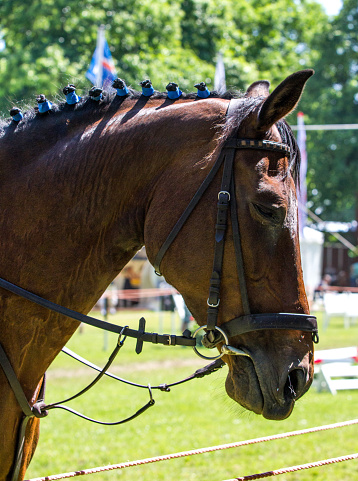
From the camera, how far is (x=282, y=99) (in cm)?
206

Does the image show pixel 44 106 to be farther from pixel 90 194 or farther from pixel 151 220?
pixel 151 220

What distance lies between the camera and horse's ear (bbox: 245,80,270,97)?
2.50 metres

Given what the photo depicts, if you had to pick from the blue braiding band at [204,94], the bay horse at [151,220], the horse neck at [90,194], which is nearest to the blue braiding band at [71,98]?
the bay horse at [151,220]

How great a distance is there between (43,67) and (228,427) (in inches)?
604

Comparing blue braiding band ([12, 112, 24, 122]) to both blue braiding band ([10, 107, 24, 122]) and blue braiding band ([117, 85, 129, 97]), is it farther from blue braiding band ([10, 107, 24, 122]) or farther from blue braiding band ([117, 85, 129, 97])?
blue braiding band ([117, 85, 129, 97])

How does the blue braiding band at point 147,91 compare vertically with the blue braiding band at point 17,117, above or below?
above

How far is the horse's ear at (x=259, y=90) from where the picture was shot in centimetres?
250

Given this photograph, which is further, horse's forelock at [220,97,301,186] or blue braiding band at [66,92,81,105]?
blue braiding band at [66,92,81,105]

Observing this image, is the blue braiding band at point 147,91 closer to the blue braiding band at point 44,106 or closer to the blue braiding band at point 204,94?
the blue braiding band at point 204,94

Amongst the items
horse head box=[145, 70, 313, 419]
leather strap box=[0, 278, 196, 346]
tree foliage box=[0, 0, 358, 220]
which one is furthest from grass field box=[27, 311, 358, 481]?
tree foliage box=[0, 0, 358, 220]

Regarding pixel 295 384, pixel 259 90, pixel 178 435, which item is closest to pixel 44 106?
pixel 259 90

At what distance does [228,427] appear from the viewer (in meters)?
7.13

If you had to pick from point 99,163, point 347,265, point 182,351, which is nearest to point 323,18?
point 347,265

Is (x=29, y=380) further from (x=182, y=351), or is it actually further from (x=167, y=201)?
(x=182, y=351)
